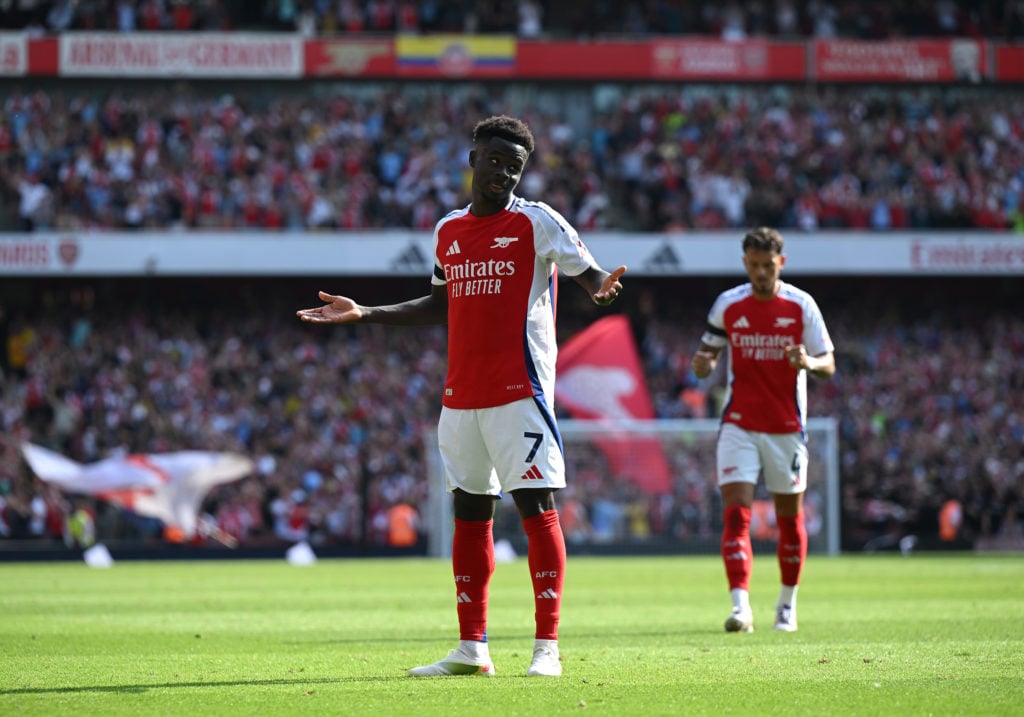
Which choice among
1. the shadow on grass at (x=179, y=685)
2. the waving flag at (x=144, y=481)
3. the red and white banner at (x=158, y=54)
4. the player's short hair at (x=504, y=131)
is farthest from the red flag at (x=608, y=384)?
the shadow on grass at (x=179, y=685)

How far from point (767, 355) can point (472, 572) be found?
163 inches

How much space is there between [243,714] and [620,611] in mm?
7114

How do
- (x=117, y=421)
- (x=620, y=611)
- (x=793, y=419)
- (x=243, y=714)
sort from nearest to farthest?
(x=243, y=714) < (x=793, y=419) < (x=620, y=611) < (x=117, y=421)

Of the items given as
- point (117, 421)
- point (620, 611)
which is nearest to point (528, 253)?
point (620, 611)

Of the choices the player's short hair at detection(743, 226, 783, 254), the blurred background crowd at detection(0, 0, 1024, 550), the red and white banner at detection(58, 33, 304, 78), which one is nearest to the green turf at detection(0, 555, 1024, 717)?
the player's short hair at detection(743, 226, 783, 254)

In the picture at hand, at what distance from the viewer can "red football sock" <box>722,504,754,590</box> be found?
10.2 m

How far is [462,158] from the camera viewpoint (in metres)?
33.5

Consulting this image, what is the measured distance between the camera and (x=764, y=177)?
33.5 meters

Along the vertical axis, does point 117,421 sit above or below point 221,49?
below

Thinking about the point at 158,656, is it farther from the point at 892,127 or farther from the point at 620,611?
the point at 892,127

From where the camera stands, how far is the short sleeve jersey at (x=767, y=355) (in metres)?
10.8

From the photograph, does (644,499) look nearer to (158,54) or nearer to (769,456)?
(158,54)

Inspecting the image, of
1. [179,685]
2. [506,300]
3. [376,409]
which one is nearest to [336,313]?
[506,300]

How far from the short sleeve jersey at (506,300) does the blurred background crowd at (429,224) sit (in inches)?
772
